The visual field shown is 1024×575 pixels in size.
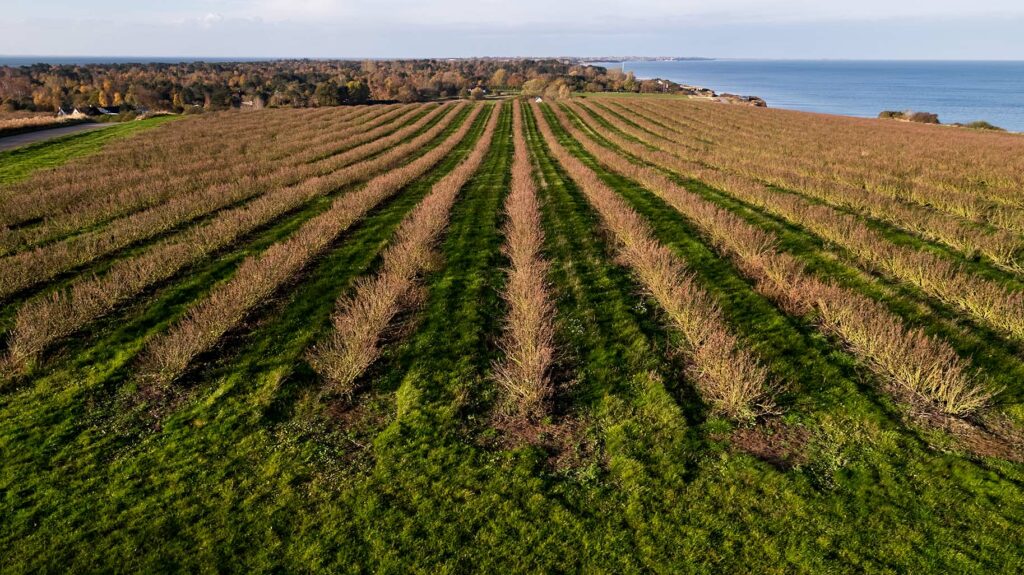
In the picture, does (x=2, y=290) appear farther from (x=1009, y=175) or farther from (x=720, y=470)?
(x=1009, y=175)

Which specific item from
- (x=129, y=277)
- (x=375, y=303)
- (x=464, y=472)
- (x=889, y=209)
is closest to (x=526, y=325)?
→ (x=375, y=303)

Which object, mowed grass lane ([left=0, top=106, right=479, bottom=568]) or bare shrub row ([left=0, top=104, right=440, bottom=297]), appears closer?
mowed grass lane ([left=0, top=106, right=479, bottom=568])

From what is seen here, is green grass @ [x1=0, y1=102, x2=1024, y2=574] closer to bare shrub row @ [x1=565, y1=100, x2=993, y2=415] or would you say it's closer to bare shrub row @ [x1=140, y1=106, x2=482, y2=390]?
bare shrub row @ [x1=140, y1=106, x2=482, y2=390]

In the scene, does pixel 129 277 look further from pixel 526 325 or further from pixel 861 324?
pixel 861 324

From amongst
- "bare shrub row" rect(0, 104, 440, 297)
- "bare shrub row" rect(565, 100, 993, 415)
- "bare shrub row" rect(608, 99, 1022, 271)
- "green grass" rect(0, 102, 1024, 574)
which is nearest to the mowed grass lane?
"green grass" rect(0, 102, 1024, 574)

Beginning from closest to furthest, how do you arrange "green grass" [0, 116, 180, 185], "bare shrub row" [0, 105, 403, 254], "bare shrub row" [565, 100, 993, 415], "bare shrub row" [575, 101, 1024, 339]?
1. "bare shrub row" [565, 100, 993, 415]
2. "bare shrub row" [575, 101, 1024, 339]
3. "bare shrub row" [0, 105, 403, 254]
4. "green grass" [0, 116, 180, 185]

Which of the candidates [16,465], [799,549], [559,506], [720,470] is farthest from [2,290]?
[799,549]
